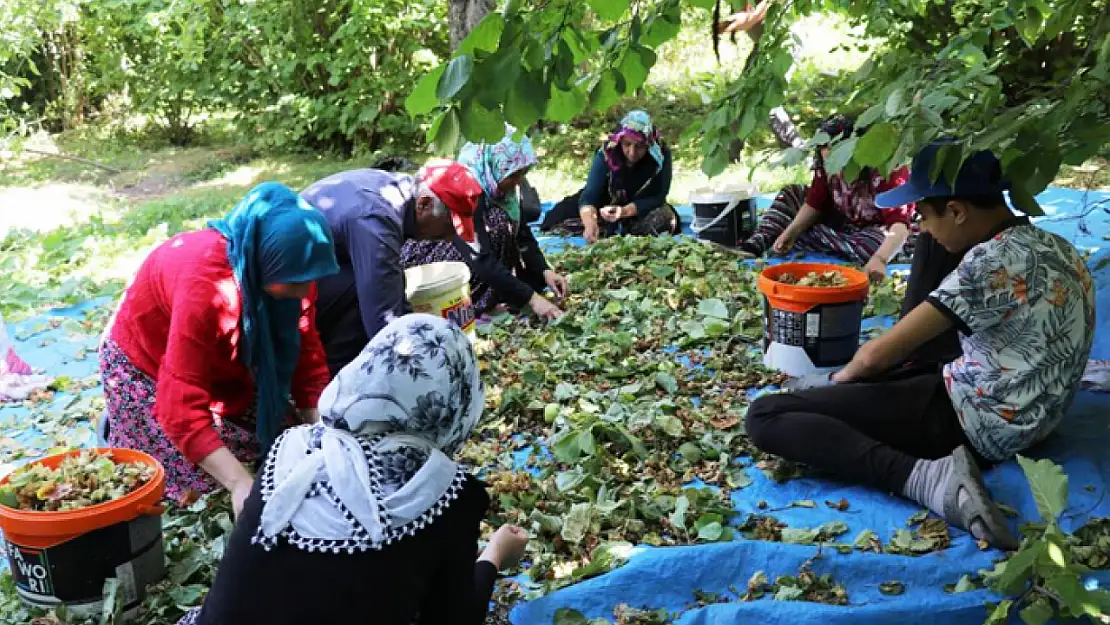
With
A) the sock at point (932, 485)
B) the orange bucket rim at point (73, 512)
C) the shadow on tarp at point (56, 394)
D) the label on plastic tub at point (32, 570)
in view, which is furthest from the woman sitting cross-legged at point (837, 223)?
the label on plastic tub at point (32, 570)

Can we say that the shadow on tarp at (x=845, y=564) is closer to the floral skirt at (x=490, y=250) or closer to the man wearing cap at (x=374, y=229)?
the man wearing cap at (x=374, y=229)

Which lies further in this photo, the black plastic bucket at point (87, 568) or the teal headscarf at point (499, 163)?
the teal headscarf at point (499, 163)

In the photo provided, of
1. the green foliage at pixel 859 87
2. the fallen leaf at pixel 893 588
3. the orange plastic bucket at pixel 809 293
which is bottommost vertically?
the fallen leaf at pixel 893 588

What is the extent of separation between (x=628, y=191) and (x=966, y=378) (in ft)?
11.3

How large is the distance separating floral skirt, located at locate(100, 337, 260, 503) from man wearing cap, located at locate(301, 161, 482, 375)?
24.4 inches

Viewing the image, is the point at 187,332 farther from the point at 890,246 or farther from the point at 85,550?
the point at 890,246

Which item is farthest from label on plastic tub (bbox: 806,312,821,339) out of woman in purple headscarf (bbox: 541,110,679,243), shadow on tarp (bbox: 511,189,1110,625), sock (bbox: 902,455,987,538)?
woman in purple headscarf (bbox: 541,110,679,243)

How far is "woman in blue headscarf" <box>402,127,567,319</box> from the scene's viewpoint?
14.7 ft

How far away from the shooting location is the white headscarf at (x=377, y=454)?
5.57 feet

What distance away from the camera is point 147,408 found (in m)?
2.80

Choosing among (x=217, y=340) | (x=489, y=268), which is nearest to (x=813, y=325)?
(x=489, y=268)

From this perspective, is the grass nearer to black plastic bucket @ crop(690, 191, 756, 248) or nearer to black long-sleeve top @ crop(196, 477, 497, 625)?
black plastic bucket @ crop(690, 191, 756, 248)

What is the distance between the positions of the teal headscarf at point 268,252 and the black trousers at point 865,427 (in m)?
1.39

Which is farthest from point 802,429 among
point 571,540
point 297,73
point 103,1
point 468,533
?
point 103,1
